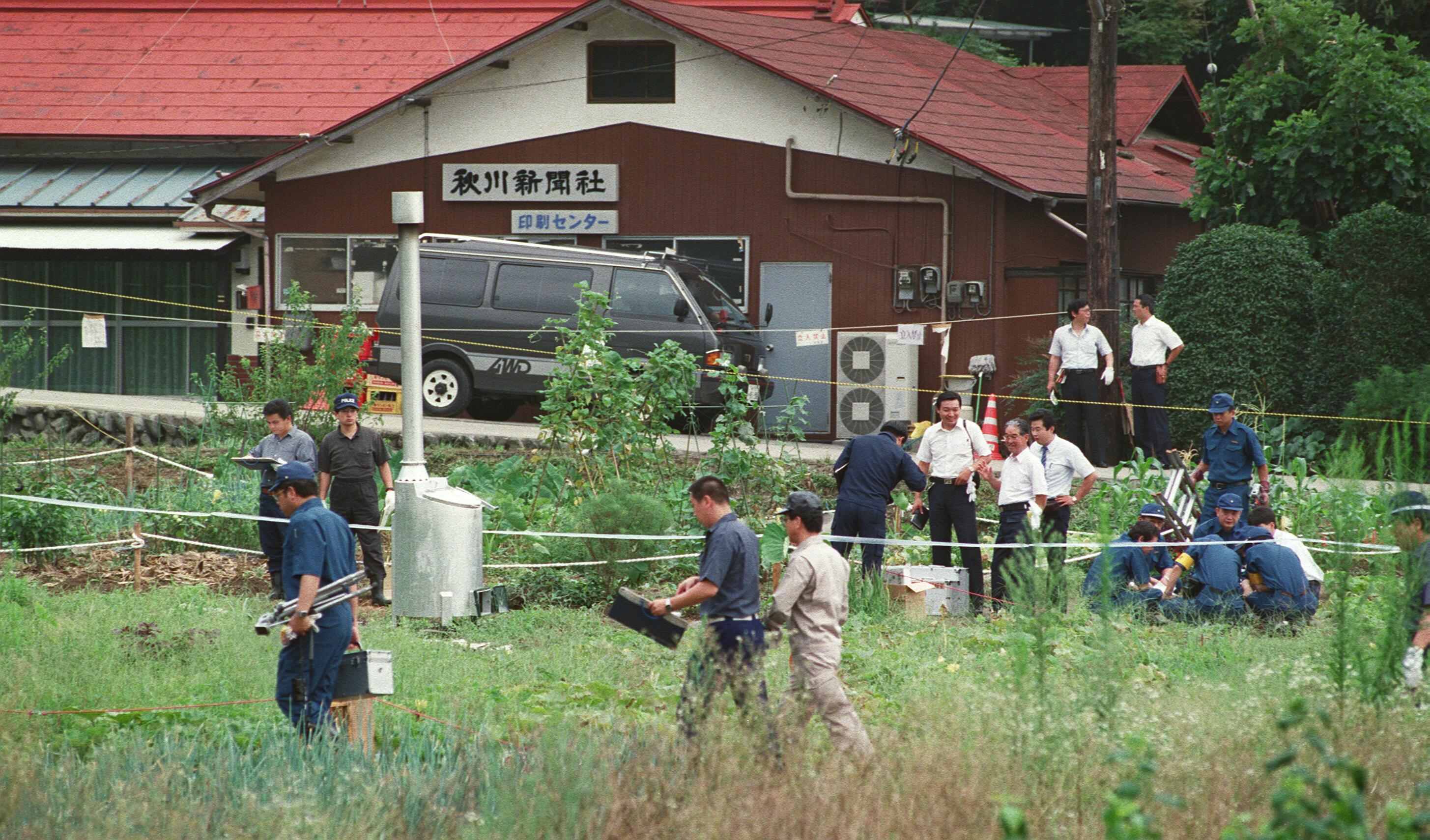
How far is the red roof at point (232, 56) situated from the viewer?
2448 centimetres

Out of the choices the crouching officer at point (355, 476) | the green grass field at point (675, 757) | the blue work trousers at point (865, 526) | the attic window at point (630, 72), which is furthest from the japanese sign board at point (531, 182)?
→ the green grass field at point (675, 757)

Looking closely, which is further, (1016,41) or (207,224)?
(1016,41)

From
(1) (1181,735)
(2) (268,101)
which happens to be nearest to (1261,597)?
(1) (1181,735)

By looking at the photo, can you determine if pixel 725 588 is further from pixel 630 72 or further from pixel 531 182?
pixel 630 72

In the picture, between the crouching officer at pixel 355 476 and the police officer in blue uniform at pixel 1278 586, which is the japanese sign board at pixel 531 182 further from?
the police officer in blue uniform at pixel 1278 586

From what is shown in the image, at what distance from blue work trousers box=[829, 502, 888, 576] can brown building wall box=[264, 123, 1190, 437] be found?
846 centimetres

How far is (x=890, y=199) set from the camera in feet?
64.7

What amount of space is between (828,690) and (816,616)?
353 mm

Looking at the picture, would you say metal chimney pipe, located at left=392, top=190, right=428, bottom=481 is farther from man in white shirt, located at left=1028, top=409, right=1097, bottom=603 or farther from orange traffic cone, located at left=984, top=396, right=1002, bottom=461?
orange traffic cone, located at left=984, top=396, right=1002, bottom=461

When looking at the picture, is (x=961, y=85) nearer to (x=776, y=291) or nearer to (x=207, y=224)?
(x=776, y=291)

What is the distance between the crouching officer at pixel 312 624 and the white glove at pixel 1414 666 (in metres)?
4.55

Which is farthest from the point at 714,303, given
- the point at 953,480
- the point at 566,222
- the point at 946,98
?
the point at 953,480

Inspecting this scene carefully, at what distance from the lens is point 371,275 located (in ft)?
70.2

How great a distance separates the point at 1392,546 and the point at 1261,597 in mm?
3536
